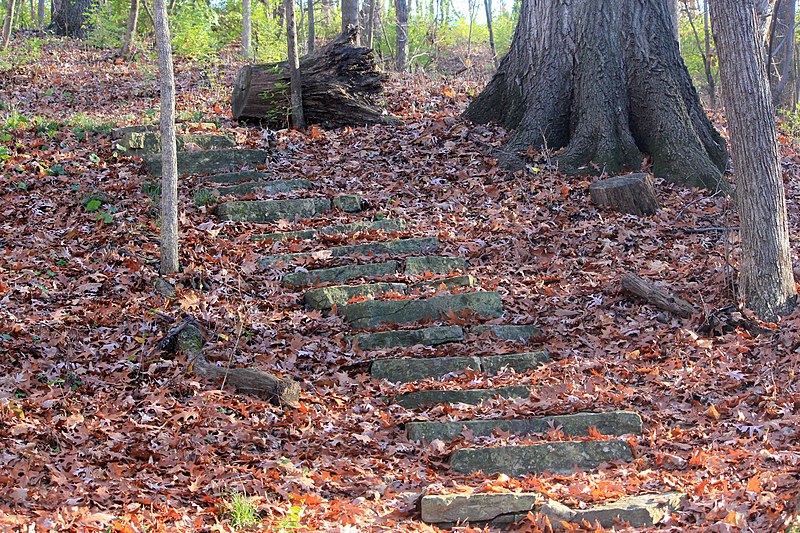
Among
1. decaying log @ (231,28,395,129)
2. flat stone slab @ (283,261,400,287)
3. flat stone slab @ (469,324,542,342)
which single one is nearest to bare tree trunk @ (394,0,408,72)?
decaying log @ (231,28,395,129)

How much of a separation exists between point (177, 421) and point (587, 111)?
7045 millimetres

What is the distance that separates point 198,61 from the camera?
16.7 m

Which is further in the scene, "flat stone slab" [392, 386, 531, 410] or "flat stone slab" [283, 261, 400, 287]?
"flat stone slab" [283, 261, 400, 287]

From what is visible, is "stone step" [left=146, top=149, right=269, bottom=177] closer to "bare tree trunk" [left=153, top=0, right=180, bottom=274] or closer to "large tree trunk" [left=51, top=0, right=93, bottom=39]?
"bare tree trunk" [left=153, top=0, right=180, bottom=274]

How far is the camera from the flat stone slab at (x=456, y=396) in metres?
5.90

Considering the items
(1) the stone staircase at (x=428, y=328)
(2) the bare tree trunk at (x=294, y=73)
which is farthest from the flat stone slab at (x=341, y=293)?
(2) the bare tree trunk at (x=294, y=73)

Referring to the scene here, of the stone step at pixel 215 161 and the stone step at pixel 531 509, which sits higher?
the stone step at pixel 215 161

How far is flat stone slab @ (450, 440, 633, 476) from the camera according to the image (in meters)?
4.99

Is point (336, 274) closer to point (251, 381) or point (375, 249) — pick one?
point (375, 249)

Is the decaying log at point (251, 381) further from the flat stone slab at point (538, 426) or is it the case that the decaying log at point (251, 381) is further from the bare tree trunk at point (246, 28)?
Result: the bare tree trunk at point (246, 28)

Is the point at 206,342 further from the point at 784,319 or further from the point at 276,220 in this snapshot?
the point at 784,319

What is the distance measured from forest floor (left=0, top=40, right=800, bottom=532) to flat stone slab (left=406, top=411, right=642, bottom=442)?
0.40 feet

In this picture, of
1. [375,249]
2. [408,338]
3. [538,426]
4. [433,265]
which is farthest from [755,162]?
[375,249]

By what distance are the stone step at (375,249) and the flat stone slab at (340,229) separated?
1.29 ft
